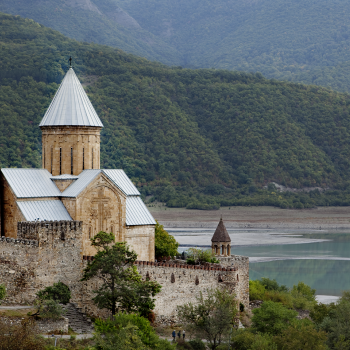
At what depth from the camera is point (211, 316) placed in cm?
2466

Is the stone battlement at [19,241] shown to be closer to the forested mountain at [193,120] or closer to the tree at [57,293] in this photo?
the tree at [57,293]

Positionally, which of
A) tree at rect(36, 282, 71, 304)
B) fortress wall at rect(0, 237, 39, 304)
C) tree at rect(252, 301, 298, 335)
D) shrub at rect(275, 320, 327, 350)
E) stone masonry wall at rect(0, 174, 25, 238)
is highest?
stone masonry wall at rect(0, 174, 25, 238)

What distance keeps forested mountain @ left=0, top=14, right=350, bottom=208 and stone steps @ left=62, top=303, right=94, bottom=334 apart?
5223 cm

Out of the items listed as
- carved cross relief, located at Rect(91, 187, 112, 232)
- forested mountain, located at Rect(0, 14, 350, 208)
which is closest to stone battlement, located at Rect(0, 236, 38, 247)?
carved cross relief, located at Rect(91, 187, 112, 232)

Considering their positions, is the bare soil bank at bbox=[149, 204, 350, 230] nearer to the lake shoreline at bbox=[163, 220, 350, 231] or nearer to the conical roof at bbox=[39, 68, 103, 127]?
the lake shoreline at bbox=[163, 220, 350, 231]

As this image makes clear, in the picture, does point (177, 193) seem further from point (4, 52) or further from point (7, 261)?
point (7, 261)

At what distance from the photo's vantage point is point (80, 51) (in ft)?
351

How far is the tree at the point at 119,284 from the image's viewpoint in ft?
74.8

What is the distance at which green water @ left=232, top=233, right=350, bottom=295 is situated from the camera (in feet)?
147

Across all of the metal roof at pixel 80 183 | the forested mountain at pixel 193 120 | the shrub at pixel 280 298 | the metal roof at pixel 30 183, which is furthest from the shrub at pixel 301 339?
the forested mountain at pixel 193 120

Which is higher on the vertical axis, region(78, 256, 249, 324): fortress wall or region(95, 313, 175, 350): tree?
region(78, 256, 249, 324): fortress wall

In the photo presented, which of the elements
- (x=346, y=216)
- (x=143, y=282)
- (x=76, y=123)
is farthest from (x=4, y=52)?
(x=143, y=282)

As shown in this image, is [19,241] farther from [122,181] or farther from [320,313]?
[320,313]

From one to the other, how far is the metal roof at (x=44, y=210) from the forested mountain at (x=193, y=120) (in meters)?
48.7
